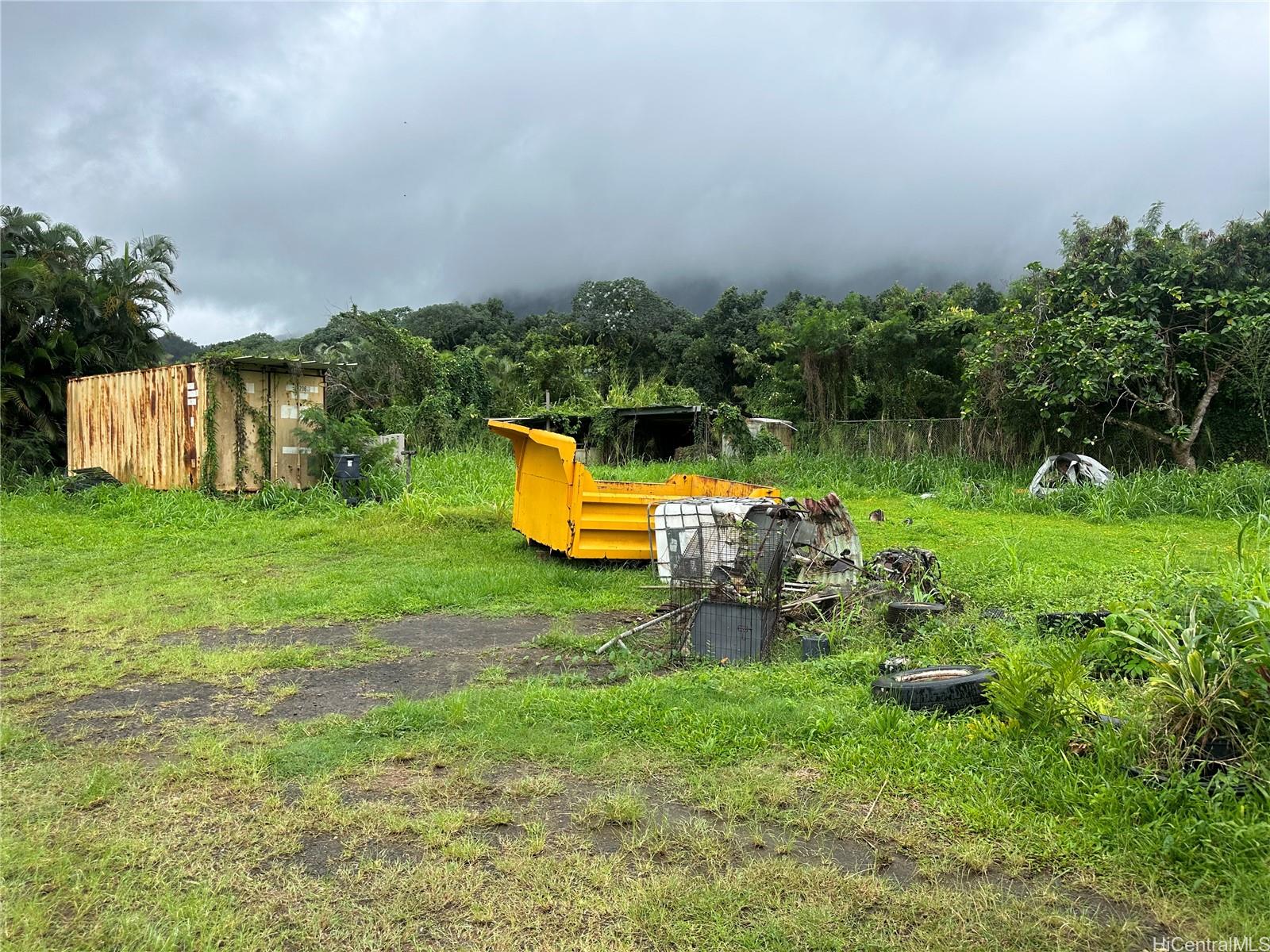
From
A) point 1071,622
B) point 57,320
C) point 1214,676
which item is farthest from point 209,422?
point 1214,676

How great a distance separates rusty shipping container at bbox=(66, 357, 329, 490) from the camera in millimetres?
13336

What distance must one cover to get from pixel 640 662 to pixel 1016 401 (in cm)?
1458

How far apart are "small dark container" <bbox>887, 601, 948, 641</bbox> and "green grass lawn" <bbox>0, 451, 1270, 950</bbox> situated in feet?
0.44

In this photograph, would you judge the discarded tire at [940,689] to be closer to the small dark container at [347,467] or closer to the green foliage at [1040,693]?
the green foliage at [1040,693]

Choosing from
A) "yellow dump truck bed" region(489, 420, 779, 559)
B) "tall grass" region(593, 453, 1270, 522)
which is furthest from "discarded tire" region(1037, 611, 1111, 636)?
"tall grass" region(593, 453, 1270, 522)

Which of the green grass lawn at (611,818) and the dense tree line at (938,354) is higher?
the dense tree line at (938,354)

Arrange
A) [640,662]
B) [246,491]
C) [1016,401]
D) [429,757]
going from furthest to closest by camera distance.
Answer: [1016,401], [246,491], [640,662], [429,757]

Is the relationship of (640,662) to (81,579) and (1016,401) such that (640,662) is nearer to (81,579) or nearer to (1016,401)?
Answer: (81,579)

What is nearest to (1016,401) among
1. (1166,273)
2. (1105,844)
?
(1166,273)

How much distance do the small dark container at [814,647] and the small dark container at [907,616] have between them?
21.9 inches

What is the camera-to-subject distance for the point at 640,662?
17.0 ft

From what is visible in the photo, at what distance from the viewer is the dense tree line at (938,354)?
14781 mm

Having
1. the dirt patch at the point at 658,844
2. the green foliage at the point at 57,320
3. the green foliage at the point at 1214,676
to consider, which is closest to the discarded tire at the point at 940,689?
the green foliage at the point at 1214,676

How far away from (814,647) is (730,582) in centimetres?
75
